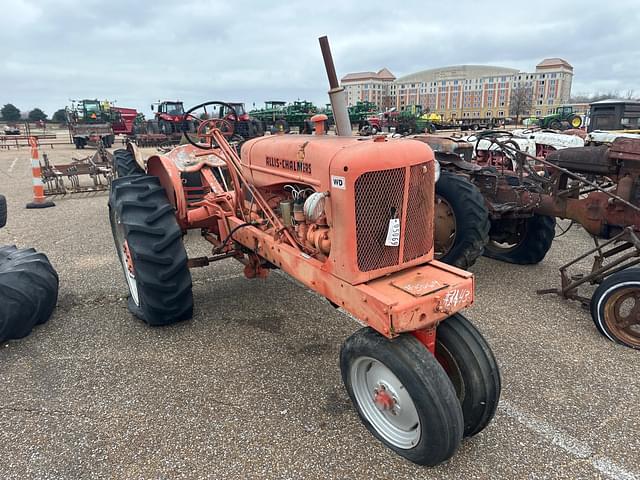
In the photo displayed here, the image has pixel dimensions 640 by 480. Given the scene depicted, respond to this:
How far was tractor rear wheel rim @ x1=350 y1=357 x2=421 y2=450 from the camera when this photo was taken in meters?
2.15

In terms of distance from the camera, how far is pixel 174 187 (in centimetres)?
366

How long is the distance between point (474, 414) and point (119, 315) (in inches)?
113

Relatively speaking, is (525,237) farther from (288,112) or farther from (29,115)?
(29,115)

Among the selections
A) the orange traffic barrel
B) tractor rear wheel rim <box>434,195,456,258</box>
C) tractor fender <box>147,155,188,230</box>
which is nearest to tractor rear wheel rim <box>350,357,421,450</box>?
tractor fender <box>147,155,188,230</box>

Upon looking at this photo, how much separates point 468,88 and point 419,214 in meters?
74.7

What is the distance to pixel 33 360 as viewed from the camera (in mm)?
3084

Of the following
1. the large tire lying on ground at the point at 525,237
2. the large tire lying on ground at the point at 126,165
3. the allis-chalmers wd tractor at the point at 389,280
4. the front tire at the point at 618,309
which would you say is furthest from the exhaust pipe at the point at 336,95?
the large tire lying on ground at the point at 126,165

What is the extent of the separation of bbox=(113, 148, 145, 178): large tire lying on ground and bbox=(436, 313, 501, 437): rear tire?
209 inches

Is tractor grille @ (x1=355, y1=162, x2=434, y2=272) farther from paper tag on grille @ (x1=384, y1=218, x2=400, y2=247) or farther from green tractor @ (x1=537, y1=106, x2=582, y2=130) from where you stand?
green tractor @ (x1=537, y1=106, x2=582, y2=130)

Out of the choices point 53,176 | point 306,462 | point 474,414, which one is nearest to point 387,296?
point 474,414

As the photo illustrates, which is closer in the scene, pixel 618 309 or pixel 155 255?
pixel 155 255

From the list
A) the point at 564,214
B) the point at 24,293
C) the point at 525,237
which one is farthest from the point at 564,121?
the point at 24,293

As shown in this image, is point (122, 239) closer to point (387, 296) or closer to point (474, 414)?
point (387, 296)

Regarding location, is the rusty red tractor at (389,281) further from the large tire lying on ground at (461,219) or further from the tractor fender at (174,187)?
the large tire lying on ground at (461,219)
